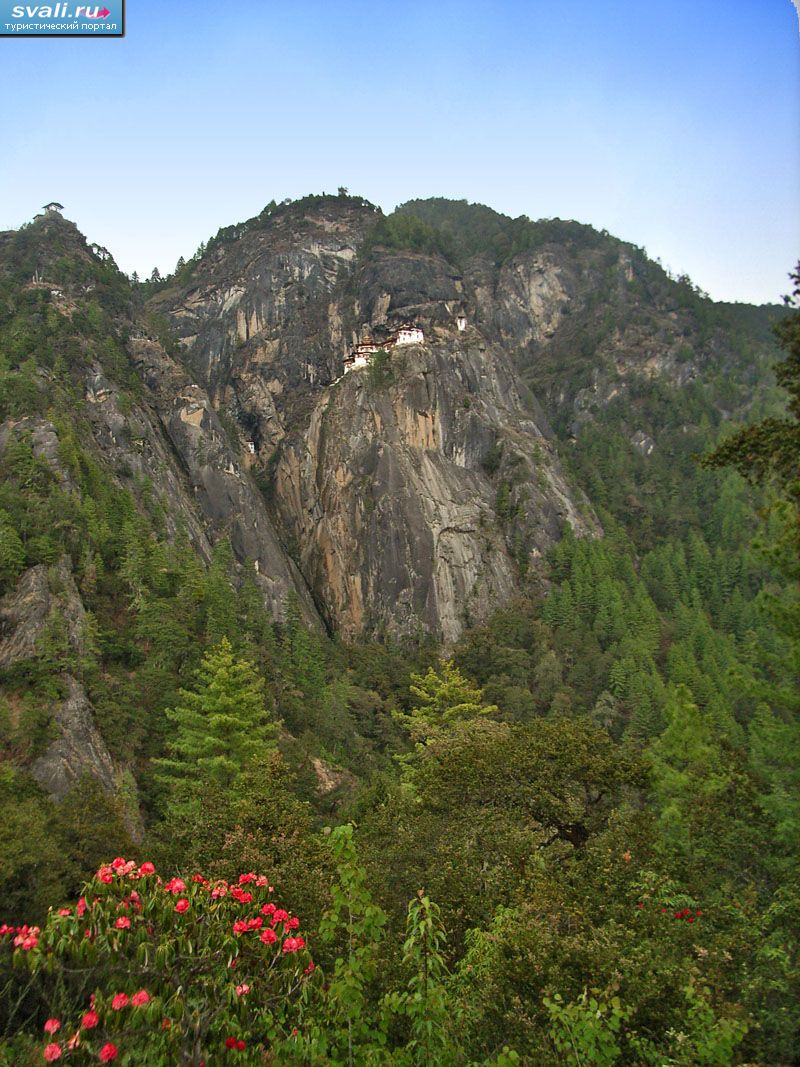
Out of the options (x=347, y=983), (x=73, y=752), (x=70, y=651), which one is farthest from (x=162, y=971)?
(x=70, y=651)

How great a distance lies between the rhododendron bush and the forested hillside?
3cm

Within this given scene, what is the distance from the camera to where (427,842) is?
41.2ft

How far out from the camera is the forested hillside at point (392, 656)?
19.8ft

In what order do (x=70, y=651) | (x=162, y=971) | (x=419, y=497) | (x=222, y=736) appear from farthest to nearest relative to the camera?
(x=419, y=497) < (x=70, y=651) < (x=222, y=736) < (x=162, y=971)

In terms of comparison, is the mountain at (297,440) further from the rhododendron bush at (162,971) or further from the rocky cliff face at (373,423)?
the rhododendron bush at (162,971)

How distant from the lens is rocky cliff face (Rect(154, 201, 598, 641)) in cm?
6906

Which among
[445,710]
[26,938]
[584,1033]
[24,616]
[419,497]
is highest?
[419,497]

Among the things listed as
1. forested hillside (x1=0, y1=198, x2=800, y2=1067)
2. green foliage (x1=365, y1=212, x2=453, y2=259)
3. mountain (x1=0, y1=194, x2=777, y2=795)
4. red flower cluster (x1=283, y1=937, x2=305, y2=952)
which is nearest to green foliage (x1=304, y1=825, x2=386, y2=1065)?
forested hillside (x1=0, y1=198, x2=800, y2=1067)

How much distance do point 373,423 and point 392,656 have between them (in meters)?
24.2

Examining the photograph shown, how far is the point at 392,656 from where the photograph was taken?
203 feet

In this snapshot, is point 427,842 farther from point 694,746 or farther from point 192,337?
point 192,337

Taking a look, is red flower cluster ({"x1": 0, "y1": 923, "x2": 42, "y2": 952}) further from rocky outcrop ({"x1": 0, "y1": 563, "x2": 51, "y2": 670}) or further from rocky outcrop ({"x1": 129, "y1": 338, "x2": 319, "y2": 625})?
rocky outcrop ({"x1": 129, "y1": 338, "x2": 319, "y2": 625})

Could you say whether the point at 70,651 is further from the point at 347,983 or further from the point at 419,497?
the point at 419,497

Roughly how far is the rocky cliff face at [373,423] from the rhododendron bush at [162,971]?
2336 inches
